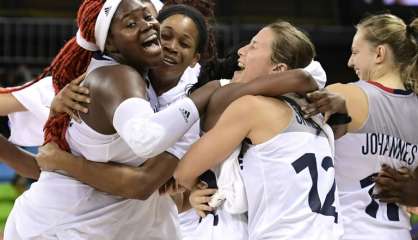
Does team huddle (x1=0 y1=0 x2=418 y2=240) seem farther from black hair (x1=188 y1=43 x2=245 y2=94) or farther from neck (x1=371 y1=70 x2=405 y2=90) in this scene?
black hair (x1=188 y1=43 x2=245 y2=94)

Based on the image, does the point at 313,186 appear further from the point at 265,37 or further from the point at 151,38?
the point at 151,38

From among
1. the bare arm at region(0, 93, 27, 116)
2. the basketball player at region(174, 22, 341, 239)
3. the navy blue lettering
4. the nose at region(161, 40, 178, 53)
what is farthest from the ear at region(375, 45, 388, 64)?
the bare arm at region(0, 93, 27, 116)

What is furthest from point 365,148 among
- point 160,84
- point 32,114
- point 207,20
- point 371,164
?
point 32,114

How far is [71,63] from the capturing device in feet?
9.43

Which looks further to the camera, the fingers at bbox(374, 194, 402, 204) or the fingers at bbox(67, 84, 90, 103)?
the fingers at bbox(374, 194, 402, 204)

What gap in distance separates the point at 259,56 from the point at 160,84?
0.54 m

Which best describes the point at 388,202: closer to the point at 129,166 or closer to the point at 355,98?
the point at 355,98

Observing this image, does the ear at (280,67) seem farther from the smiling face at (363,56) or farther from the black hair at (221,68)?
the black hair at (221,68)

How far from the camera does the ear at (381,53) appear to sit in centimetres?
309

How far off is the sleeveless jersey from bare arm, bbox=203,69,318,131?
463mm

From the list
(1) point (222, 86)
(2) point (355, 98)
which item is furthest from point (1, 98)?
(2) point (355, 98)

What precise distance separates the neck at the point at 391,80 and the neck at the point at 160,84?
0.80 m

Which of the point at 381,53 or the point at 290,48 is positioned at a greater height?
the point at 290,48

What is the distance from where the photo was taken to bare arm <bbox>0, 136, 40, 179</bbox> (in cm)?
324
